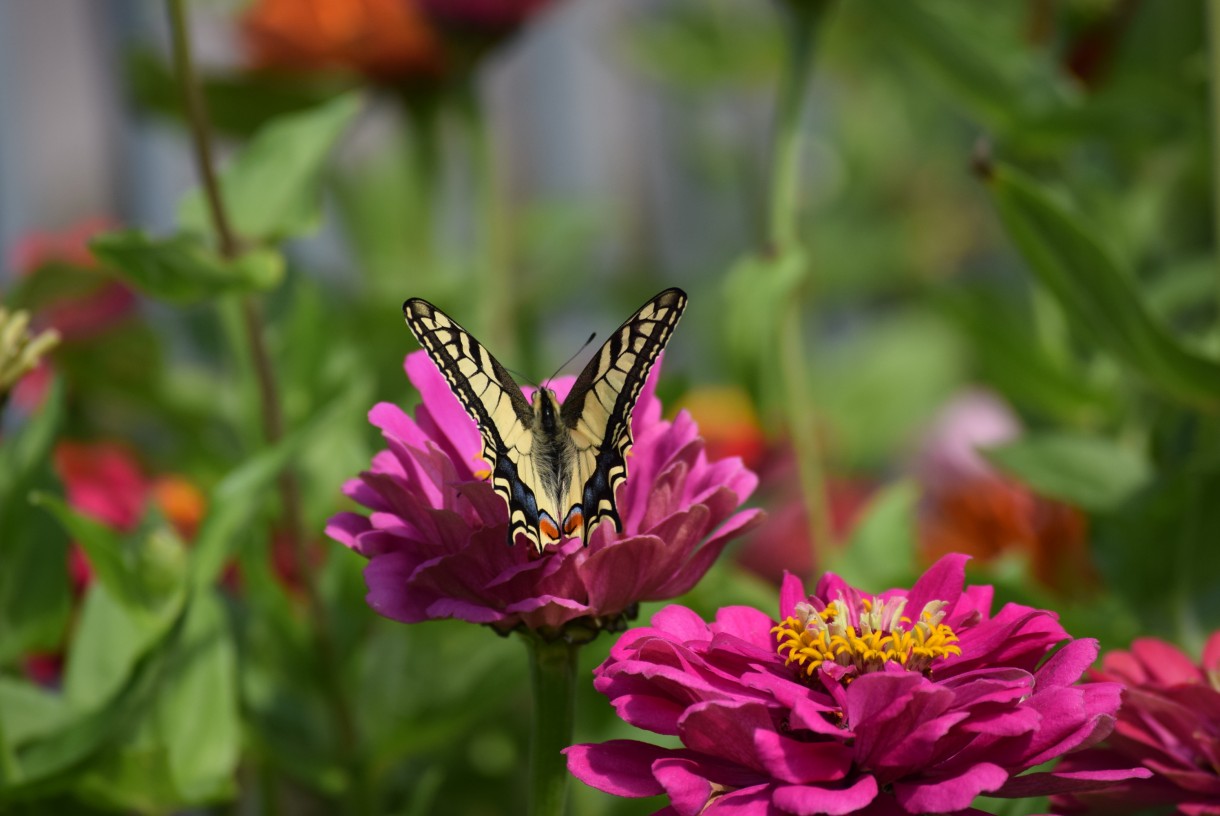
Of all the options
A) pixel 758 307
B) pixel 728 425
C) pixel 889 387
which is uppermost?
pixel 889 387

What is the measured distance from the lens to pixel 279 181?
0.54 metres

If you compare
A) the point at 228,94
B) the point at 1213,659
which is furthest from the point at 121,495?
the point at 1213,659

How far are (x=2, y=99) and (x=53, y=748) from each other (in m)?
0.93

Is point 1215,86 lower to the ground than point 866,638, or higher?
higher

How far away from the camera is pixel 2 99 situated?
48.4 inches

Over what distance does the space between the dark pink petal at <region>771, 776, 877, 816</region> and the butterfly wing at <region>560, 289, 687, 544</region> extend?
3.3 inches

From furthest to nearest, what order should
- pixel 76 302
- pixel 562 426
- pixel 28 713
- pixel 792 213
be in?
pixel 76 302, pixel 792 213, pixel 28 713, pixel 562 426

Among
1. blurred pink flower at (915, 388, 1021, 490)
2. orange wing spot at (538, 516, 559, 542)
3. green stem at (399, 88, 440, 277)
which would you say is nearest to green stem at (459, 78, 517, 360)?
green stem at (399, 88, 440, 277)

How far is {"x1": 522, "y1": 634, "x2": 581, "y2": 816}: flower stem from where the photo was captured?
35cm

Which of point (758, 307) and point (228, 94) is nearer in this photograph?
point (758, 307)

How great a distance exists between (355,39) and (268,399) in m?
0.42

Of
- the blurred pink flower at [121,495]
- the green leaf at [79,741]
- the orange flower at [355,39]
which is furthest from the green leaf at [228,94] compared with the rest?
the green leaf at [79,741]

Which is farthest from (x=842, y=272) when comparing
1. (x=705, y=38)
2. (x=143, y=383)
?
(x=143, y=383)

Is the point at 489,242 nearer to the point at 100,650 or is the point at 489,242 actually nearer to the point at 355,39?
the point at 355,39
